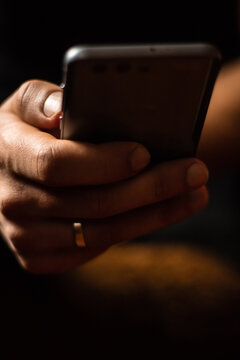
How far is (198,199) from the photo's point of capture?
0.62 meters

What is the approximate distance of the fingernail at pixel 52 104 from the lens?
1.69 ft

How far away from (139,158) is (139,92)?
0.09 meters

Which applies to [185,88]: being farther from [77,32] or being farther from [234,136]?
[77,32]

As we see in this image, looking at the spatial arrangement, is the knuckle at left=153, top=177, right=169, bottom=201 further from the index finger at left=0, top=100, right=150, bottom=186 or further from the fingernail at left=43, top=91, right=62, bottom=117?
the fingernail at left=43, top=91, right=62, bottom=117

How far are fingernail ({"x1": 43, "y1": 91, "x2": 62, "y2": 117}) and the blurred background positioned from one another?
394mm

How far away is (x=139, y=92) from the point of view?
0.43 m

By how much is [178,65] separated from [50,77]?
84 centimetres

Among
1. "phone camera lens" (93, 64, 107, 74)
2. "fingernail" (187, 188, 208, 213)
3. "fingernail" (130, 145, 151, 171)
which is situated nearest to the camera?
"phone camera lens" (93, 64, 107, 74)

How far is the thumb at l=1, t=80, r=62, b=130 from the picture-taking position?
1.72 ft

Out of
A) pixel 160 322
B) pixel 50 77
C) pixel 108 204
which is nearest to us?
pixel 108 204

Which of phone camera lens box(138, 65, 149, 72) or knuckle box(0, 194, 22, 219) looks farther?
knuckle box(0, 194, 22, 219)

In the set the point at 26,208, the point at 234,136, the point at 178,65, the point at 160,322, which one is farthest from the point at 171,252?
the point at 178,65

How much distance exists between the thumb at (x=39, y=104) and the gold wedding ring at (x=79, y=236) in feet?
0.47

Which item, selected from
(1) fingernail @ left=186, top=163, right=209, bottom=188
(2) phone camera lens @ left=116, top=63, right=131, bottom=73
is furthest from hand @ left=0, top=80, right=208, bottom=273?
(2) phone camera lens @ left=116, top=63, right=131, bottom=73
